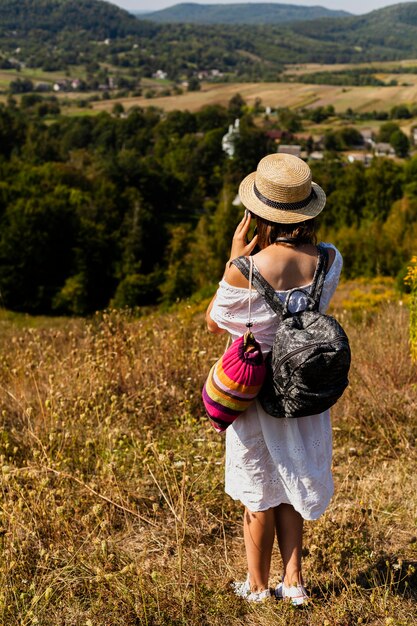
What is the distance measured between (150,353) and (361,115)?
94.4 metres

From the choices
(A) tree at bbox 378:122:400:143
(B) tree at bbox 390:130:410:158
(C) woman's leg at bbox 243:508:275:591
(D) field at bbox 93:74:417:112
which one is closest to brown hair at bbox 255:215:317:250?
(C) woman's leg at bbox 243:508:275:591

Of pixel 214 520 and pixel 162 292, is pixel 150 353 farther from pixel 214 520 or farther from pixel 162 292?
pixel 162 292

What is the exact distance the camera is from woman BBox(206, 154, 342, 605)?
95.1 inches

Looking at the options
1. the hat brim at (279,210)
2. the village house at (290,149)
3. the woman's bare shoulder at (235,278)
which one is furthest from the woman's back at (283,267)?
the village house at (290,149)

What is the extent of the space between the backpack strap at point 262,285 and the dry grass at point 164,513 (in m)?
1.02

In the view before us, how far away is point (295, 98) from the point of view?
10750 centimetres

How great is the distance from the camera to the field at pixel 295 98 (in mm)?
96125

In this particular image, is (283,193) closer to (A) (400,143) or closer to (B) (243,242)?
(B) (243,242)

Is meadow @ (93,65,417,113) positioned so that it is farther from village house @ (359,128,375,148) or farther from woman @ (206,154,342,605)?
woman @ (206,154,342,605)

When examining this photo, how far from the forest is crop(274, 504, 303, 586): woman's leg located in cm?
2762

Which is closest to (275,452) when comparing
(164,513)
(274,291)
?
(274,291)

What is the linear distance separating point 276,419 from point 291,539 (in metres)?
0.59

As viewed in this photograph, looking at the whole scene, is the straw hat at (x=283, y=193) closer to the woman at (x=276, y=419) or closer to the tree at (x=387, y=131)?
the woman at (x=276, y=419)

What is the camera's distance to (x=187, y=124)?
75.7 m
